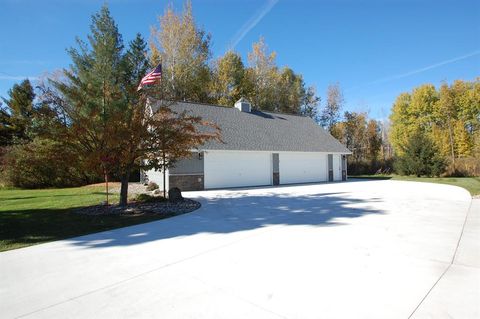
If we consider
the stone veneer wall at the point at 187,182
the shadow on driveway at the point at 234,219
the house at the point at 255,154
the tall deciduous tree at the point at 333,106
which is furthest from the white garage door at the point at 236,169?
the tall deciduous tree at the point at 333,106

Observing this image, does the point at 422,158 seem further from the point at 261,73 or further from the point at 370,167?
the point at 261,73

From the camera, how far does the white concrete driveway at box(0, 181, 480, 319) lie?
130 inches

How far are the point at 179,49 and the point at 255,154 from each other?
1353cm

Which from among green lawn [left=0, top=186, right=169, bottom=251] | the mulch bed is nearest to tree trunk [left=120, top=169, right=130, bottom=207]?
the mulch bed

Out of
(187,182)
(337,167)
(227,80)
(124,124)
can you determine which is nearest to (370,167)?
(337,167)

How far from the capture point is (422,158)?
25.8 m

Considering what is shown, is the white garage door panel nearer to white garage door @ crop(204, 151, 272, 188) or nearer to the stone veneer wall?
white garage door @ crop(204, 151, 272, 188)

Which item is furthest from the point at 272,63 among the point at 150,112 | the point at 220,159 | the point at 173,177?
the point at 150,112

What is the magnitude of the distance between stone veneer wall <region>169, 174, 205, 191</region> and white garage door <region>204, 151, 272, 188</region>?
50 cm

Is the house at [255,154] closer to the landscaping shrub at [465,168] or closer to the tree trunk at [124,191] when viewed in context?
the tree trunk at [124,191]

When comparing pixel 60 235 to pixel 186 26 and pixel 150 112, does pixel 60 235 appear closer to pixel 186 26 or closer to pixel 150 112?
pixel 150 112

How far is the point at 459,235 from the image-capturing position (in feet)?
20.5

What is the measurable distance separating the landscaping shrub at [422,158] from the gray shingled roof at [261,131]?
6.03 metres

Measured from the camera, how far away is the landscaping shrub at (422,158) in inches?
1001
